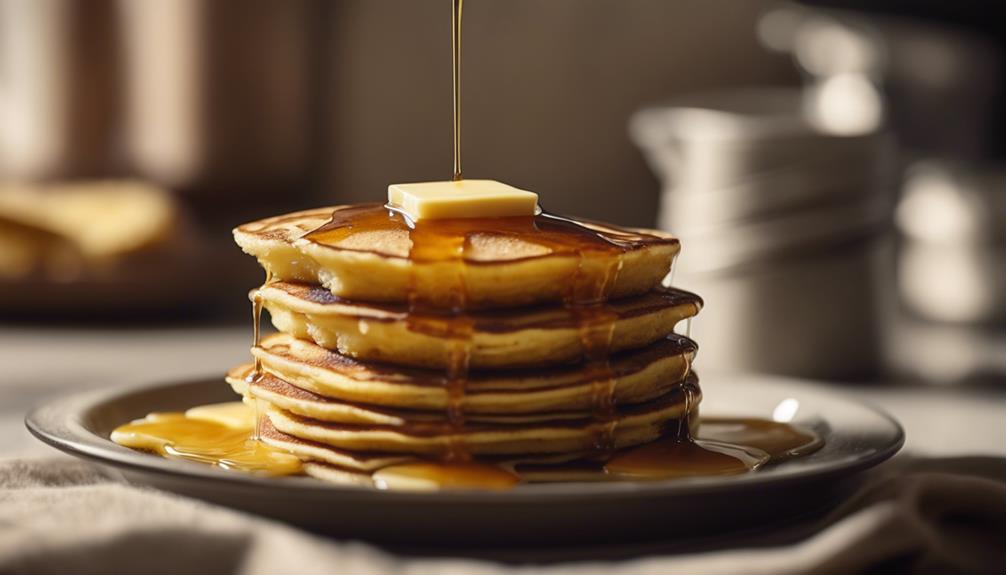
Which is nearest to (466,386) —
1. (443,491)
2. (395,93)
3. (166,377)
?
(443,491)

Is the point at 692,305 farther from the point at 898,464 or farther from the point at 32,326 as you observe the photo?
the point at 32,326

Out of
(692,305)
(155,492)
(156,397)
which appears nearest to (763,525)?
(692,305)

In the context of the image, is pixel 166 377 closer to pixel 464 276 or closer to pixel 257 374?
pixel 257 374

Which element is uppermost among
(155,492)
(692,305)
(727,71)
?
(727,71)

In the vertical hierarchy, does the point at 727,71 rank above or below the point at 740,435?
above

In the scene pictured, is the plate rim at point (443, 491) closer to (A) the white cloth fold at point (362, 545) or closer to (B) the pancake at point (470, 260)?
(A) the white cloth fold at point (362, 545)

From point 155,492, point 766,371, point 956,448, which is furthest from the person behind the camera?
point 766,371

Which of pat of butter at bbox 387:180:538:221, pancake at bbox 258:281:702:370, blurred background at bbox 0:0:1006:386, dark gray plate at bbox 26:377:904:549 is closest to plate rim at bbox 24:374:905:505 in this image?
dark gray plate at bbox 26:377:904:549
